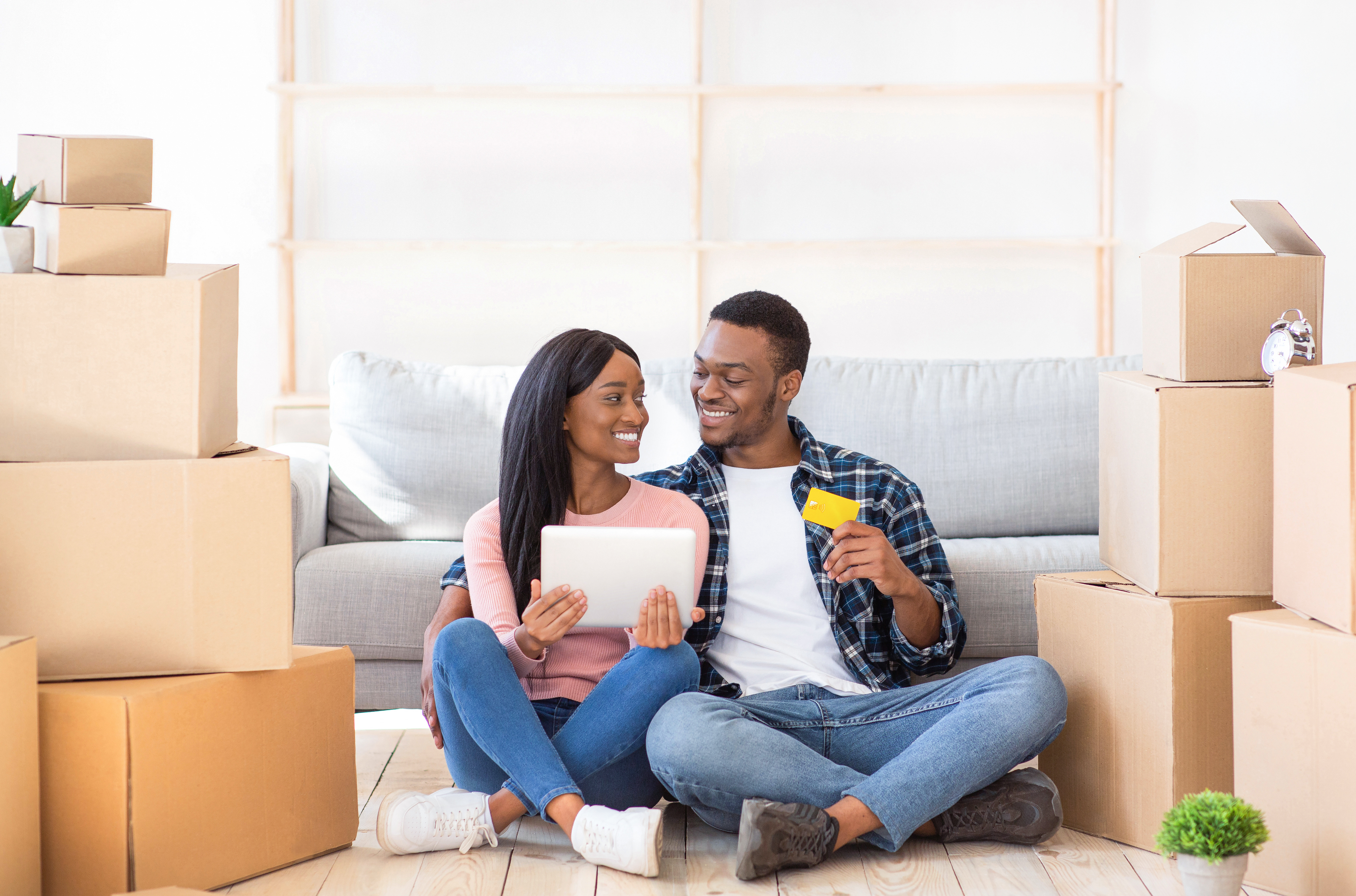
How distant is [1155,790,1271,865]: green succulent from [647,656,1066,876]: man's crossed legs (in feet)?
0.96

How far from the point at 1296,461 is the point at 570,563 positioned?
91 cm

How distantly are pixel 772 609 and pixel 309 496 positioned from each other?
100cm

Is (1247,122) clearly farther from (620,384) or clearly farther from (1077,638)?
(620,384)

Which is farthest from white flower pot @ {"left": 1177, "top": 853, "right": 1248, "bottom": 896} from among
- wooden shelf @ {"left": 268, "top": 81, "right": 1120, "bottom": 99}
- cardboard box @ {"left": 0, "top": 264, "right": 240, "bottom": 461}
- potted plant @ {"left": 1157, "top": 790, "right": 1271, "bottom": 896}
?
wooden shelf @ {"left": 268, "top": 81, "right": 1120, "bottom": 99}

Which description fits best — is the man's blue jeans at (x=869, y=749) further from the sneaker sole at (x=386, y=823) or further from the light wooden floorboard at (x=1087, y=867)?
the sneaker sole at (x=386, y=823)

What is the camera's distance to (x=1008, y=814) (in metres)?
1.72

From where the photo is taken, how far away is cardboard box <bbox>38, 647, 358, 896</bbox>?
4.71ft

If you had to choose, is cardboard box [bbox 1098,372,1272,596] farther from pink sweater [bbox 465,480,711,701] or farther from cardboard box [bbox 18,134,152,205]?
cardboard box [bbox 18,134,152,205]

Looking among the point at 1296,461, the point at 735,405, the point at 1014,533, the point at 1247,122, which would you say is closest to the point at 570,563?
the point at 735,405

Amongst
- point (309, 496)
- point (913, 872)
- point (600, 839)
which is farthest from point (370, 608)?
point (913, 872)

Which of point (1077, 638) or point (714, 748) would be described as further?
point (1077, 638)

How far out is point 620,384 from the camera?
185 centimetres

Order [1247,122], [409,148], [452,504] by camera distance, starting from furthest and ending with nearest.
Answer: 1. [409,148]
2. [1247,122]
3. [452,504]

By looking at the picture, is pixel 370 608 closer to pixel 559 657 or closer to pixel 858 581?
pixel 559 657
